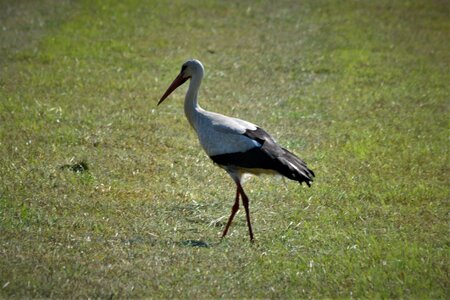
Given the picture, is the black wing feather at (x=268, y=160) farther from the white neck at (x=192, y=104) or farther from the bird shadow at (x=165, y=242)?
the bird shadow at (x=165, y=242)

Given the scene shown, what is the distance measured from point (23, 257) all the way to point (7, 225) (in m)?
0.84

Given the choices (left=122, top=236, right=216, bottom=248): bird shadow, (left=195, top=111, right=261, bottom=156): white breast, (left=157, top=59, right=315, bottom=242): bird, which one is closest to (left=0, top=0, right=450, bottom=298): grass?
(left=122, top=236, right=216, bottom=248): bird shadow

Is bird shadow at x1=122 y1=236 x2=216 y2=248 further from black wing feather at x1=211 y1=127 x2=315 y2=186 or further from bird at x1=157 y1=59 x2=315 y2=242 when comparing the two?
black wing feather at x1=211 y1=127 x2=315 y2=186

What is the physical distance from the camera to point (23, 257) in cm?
658

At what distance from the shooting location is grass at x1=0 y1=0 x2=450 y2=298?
21.6ft

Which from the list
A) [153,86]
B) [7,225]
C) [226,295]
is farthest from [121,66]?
[226,295]

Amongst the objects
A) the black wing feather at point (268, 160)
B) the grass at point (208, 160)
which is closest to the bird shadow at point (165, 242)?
the grass at point (208, 160)

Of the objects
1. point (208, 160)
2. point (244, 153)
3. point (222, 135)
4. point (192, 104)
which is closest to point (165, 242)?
point (244, 153)

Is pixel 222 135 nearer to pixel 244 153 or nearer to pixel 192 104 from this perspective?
pixel 244 153

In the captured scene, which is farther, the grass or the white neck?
the white neck

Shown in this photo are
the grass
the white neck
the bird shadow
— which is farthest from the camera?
the white neck

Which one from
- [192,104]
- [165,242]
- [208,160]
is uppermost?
[192,104]

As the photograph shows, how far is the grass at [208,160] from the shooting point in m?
6.58

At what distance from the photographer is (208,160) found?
994 centimetres
